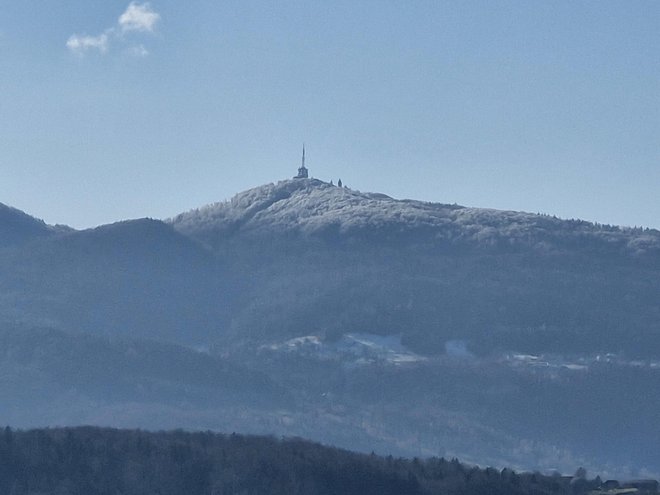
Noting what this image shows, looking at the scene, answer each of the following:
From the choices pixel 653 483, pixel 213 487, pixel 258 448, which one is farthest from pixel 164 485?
pixel 653 483

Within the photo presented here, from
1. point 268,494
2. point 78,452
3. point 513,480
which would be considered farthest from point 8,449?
point 513,480

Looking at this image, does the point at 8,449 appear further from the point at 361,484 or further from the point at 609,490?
the point at 609,490

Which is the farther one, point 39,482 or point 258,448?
point 258,448

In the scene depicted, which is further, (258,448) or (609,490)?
(258,448)

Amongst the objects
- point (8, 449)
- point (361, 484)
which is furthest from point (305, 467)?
point (8, 449)

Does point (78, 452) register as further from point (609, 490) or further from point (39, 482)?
point (609, 490)
